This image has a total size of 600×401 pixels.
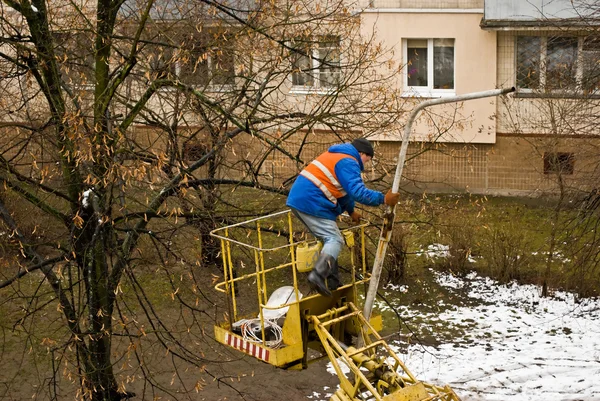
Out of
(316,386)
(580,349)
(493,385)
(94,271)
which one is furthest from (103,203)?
(580,349)

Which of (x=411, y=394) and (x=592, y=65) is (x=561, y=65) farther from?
(x=411, y=394)

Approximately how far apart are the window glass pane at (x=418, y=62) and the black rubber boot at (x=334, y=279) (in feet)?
43.7

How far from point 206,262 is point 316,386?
169 inches

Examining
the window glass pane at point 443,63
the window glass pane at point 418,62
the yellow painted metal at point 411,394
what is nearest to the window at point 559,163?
the window glass pane at point 443,63

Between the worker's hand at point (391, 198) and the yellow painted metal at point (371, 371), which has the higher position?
the worker's hand at point (391, 198)

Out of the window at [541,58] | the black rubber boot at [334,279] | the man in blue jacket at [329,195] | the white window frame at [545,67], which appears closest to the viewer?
the man in blue jacket at [329,195]

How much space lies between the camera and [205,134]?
40.2ft

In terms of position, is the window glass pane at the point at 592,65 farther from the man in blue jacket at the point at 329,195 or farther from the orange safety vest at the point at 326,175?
the orange safety vest at the point at 326,175

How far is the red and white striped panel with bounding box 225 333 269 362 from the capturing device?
790 centimetres

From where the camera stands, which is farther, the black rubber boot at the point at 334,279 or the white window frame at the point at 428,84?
the white window frame at the point at 428,84

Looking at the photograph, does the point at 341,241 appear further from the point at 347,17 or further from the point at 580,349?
the point at 580,349

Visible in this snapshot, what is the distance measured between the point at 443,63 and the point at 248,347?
1380 cm

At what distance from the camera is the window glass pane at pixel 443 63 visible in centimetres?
2048

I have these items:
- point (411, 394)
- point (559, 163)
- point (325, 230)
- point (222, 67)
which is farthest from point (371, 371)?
point (559, 163)
